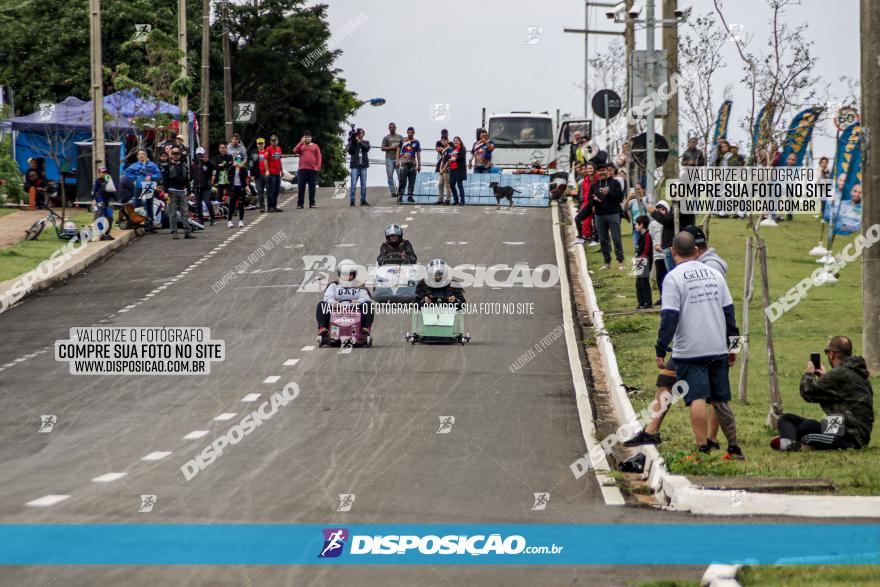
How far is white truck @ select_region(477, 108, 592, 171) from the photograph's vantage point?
50406 millimetres

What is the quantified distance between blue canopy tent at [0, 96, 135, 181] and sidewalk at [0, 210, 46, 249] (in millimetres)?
2011

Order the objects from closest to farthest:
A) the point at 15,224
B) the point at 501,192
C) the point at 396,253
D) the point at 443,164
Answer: the point at 396,253 < the point at 15,224 < the point at 501,192 < the point at 443,164

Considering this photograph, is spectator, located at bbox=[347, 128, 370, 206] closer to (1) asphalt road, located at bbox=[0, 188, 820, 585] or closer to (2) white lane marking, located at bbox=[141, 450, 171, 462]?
(1) asphalt road, located at bbox=[0, 188, 820, 585]

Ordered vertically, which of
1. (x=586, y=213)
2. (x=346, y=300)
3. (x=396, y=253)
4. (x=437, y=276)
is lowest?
(x=346, y=300)

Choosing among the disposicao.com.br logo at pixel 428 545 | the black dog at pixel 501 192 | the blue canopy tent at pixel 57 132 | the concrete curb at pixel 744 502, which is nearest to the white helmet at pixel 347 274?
the concrete curb at pixel 744 502

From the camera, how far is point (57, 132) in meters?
44.7

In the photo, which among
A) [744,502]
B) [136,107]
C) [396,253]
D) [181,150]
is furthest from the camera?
[136,107]

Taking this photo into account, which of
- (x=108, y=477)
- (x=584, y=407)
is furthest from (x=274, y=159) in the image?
(x=108, y=477)

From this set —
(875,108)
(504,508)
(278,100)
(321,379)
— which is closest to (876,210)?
(875,108)

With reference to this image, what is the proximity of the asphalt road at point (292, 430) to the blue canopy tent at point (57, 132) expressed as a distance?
13935 mm

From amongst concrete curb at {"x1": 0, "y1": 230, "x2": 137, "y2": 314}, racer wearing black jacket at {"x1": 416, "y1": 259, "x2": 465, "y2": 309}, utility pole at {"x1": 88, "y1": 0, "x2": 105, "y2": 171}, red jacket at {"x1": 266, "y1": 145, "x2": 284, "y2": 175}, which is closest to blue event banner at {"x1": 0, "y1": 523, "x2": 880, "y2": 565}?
racer wearing black jacket at {"x1": 416, "y1": 259, "x2": 465, "y2": 309}

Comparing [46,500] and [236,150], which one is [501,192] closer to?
[236,150]

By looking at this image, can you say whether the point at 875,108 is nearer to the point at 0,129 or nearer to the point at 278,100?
the point at 0,129

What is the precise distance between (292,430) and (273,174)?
26.7m
